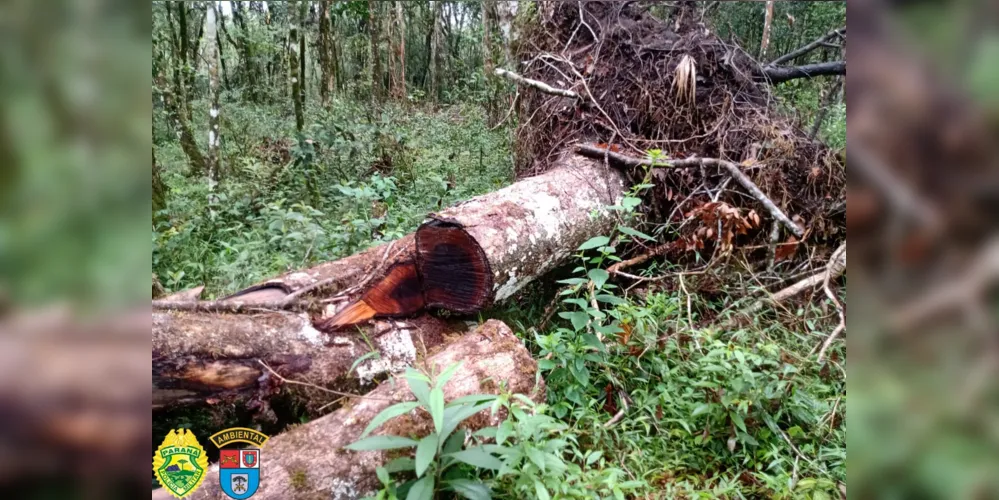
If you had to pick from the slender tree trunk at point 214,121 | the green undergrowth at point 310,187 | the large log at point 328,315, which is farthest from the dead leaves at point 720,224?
the slender tree trunk at point 214,121

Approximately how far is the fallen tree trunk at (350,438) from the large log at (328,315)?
348 millimetres

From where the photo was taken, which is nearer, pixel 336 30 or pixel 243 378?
pixel 243 378

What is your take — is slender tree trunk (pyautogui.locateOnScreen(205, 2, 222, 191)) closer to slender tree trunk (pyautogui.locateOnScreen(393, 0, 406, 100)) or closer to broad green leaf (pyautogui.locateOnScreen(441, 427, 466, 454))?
broad green leaf (pyautogui.locateOnScreen(441, 427, 466, 454))

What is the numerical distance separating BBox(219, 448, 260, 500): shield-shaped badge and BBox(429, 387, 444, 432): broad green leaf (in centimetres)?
58

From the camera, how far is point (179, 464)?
1.18m

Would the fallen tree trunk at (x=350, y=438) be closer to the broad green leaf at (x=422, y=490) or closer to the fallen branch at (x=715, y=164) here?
the broad green leaf at (x=422, y=490)

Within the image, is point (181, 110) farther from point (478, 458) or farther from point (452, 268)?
point (478, 458)
